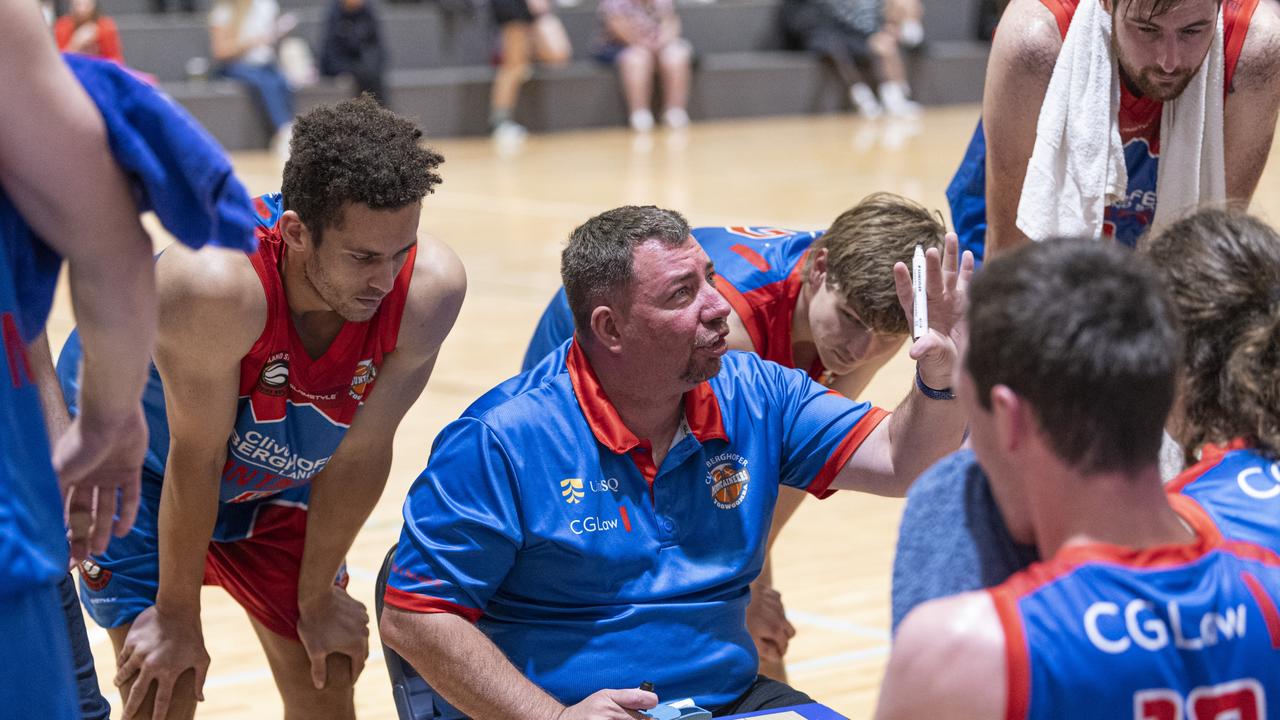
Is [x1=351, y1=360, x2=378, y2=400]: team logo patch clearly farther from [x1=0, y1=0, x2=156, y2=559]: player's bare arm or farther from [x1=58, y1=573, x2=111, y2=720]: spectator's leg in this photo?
[x1=0, y1=0, x2=156, y2=559]: player's bare arm

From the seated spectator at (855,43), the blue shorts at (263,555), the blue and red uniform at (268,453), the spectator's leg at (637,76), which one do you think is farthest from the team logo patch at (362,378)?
the seated spectator at (855,43)

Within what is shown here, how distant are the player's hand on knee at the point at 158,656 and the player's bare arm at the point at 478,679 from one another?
2.19 feet

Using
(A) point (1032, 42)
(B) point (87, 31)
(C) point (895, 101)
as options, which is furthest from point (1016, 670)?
(C) point (895, 101)

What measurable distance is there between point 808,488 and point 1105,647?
126cm

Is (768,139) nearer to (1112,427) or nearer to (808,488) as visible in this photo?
(808,488)

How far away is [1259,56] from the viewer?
303 cm

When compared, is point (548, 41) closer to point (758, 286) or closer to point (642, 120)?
point (642, 120)

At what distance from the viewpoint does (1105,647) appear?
4.97 ft

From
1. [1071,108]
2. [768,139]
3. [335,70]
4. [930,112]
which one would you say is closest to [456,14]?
[335,70]

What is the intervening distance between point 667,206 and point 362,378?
25.7ft

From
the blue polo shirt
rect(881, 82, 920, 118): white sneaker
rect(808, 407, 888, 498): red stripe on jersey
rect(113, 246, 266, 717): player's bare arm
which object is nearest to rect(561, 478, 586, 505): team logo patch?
the blue polo shirt

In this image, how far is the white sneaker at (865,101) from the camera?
661 inches

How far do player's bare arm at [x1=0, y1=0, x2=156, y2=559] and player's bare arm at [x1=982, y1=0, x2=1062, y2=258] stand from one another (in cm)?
181

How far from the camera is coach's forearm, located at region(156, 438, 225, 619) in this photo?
282cm
